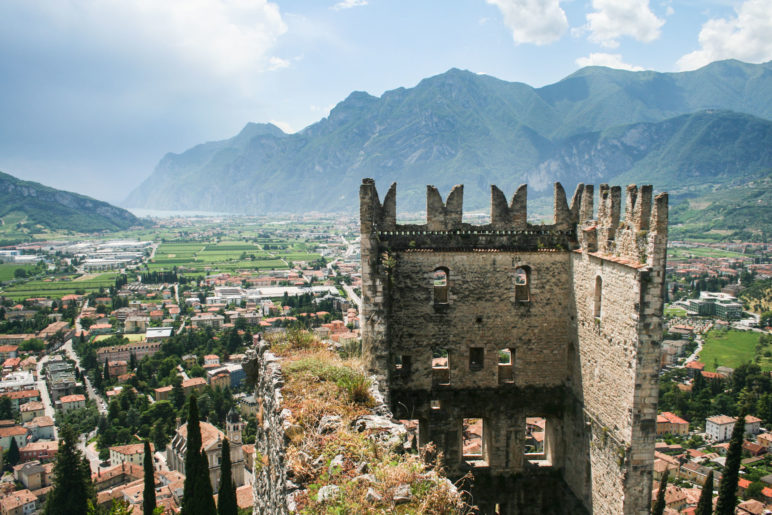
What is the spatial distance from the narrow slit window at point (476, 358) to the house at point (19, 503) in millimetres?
58066

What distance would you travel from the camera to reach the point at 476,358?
14.5m

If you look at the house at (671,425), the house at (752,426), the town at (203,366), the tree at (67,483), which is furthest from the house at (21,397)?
the house at (752,426)

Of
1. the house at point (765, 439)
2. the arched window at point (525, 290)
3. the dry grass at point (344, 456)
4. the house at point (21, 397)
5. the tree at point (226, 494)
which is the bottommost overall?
the house at point (765, 439)

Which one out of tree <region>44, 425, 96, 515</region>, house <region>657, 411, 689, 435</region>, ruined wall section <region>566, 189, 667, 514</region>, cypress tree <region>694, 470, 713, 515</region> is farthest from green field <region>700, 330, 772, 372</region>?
ruined wall section <region>566, 189, 667, 514</region>

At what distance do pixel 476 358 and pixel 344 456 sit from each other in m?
7.74

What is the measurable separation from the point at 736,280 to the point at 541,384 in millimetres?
154780

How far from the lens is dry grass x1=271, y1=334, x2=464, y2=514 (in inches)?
241

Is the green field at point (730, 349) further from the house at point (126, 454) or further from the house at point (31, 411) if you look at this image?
the house at point (31, 411)

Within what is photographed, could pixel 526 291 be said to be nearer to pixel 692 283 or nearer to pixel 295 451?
pixel 295 451

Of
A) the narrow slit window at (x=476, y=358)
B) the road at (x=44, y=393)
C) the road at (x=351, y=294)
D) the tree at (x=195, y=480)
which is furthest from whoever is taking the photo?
the road at (x=351, y=294)

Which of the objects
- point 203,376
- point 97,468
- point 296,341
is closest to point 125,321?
point 203,376

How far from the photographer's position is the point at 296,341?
1313cm

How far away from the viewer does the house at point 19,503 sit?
52.5m

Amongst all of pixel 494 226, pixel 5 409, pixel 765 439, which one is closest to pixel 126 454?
pixel 5 409
